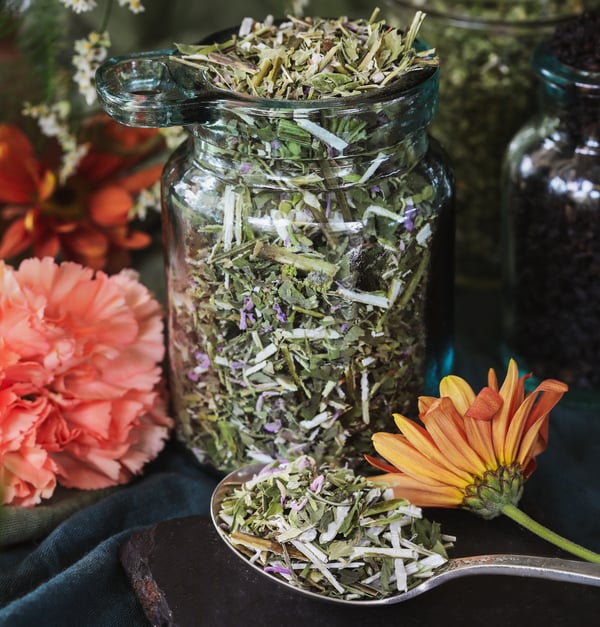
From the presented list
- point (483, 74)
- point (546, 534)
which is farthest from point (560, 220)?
point (546, 534)

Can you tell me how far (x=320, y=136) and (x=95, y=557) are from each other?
0.38 meters

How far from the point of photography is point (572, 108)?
2.99 ft

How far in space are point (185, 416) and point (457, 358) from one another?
32cm

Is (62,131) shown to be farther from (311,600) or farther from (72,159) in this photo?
(311,600)

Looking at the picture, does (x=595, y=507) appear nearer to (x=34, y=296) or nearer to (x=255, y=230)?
(x=255, y=230)

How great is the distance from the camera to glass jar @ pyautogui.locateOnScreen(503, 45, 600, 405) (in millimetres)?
907

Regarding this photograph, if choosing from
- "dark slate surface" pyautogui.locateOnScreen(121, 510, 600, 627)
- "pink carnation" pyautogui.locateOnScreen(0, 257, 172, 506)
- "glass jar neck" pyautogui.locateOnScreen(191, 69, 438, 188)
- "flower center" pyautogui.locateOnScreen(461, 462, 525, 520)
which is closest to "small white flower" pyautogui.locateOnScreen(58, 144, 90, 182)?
"pink carnation" pyautogui.locateOnScreen(0, 257, 172, 506)

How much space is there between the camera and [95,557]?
2.55ft

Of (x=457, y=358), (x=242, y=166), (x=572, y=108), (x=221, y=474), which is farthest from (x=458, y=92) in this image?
(x=221, y=474)

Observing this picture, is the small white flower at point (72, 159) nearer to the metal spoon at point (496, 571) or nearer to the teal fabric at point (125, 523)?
the teal fabric at point (125, 523)

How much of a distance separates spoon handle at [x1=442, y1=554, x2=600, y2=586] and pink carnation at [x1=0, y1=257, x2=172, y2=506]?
316mm

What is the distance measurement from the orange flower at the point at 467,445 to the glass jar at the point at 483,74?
42 centimetres

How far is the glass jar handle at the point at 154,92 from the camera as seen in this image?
74 centimetres

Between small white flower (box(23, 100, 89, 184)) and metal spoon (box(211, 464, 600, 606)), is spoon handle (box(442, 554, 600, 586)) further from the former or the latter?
small white flower (box(23, 100, 89, 184))
